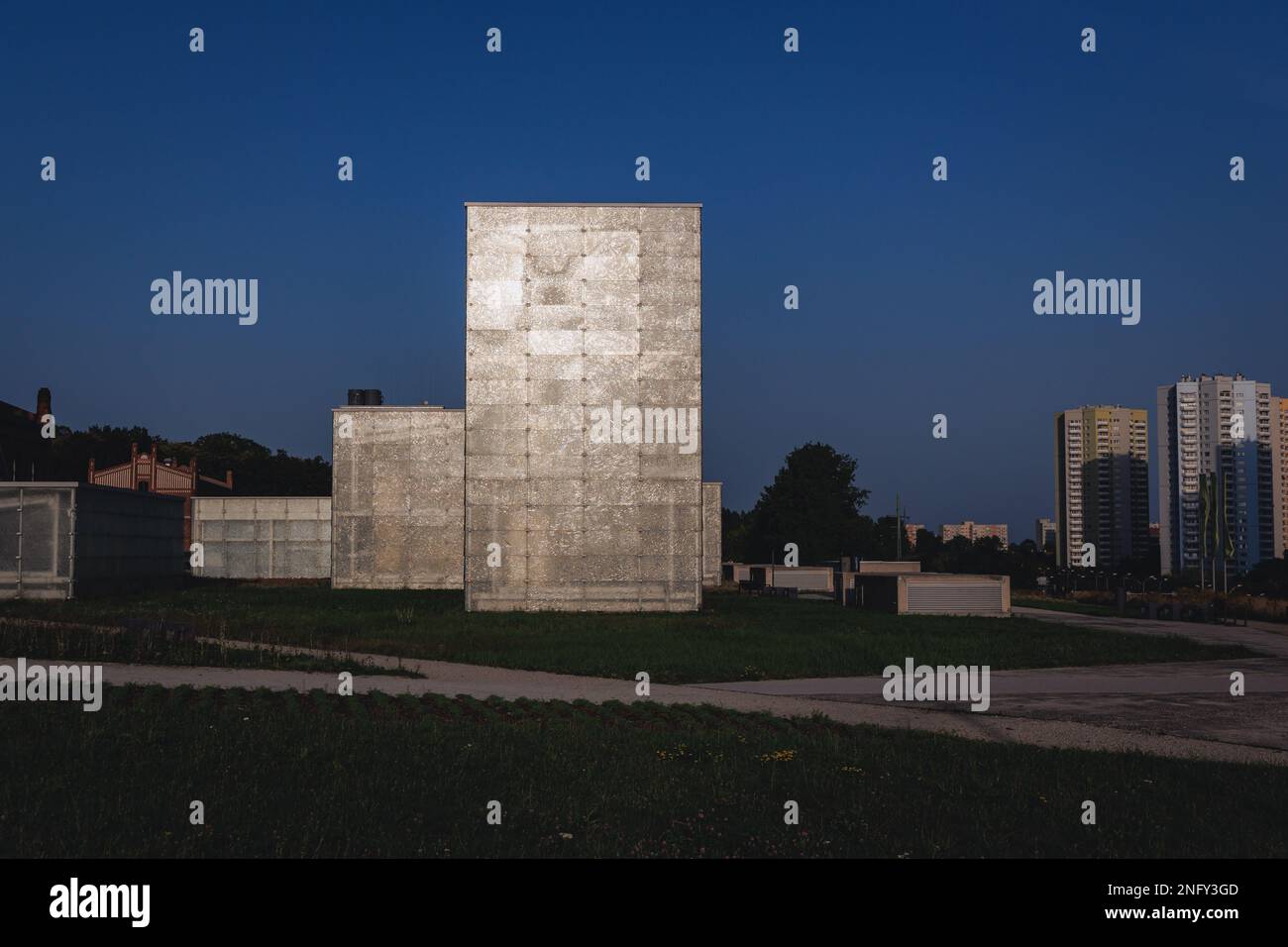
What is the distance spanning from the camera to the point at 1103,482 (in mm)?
150500

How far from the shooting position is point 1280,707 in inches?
633

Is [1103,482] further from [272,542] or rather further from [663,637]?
[663,637]

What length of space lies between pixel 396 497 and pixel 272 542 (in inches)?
394

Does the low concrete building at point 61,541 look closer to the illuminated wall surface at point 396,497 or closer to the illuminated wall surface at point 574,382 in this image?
the illuminated wall surface at point 574,382

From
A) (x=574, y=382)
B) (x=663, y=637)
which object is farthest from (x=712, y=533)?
(x=663, y=637)

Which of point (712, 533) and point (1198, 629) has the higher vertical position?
point (712, 533)

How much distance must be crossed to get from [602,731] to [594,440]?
27.4 m

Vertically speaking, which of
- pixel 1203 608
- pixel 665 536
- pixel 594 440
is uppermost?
pixel 594 440

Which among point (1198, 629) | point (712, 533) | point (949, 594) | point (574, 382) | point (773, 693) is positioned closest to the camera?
point (773, 693)

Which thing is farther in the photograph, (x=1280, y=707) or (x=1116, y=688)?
(x=1116, y=688)
